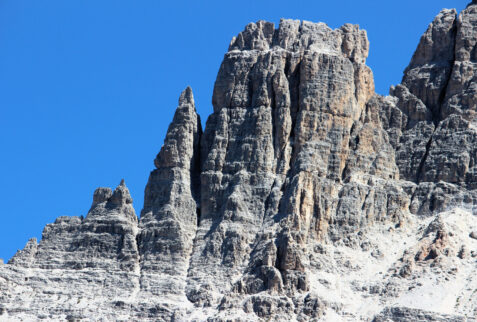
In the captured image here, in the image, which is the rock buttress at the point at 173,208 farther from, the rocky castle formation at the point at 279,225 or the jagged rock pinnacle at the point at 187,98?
the rocky castle formation at the point at 279,225

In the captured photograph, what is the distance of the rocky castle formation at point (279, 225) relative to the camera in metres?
178

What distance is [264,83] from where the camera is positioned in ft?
648

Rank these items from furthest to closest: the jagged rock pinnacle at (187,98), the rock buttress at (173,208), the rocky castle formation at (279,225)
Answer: the jagged rock pinnacle at (187,98) → the rock buttress at (173,208) → the rocky castle formation at (279,225)

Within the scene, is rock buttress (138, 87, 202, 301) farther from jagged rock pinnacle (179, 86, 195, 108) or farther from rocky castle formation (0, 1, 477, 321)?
rocky castle formation (0, 1, 477, 321)

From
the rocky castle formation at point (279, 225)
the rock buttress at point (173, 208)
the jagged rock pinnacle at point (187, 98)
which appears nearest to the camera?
the rocky castle formation at point (279, 225)

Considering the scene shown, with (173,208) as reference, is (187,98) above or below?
above

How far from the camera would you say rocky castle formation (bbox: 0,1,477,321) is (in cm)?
17850

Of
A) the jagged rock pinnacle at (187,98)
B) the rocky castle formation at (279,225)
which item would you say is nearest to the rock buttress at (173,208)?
the jagged rock pinnacle at (187,98)

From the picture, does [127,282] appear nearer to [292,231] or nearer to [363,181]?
[292,231]

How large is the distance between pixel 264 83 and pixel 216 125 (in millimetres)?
7621

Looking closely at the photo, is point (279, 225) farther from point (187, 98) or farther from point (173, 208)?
point (187, 98)

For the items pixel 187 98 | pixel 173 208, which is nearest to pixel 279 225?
pixel 173 208

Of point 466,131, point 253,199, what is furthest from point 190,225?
point 466,131

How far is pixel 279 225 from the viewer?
609ft
